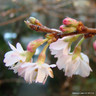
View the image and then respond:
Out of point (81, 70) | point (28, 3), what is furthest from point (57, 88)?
point (81, 70)

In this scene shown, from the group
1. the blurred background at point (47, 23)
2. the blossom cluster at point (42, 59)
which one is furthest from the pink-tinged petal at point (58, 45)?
the blurred background at point (47, 23)

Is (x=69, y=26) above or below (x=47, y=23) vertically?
above

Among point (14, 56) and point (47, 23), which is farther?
point (47, 23)

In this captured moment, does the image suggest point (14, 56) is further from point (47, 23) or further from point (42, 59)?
point (47, 23)

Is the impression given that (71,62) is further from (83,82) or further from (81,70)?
(83,82)

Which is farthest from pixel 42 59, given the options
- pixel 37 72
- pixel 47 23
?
pixel 47 23

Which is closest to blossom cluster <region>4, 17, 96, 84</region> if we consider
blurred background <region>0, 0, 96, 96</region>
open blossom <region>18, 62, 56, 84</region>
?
open blossom <region>18, 62, 56, 84</region>
